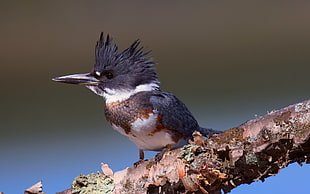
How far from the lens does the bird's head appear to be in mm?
1806

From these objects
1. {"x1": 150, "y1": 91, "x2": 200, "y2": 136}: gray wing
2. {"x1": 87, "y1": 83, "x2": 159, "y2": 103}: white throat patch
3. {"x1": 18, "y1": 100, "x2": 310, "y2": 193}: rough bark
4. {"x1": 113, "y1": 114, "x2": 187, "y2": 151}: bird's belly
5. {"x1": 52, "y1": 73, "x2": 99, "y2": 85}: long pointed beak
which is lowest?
{"x1": 18, "y1": 100, "x2": 310, "y2": 193}: rough bark

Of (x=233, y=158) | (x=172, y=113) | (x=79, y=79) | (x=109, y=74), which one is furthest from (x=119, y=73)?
(x=233, y=158)

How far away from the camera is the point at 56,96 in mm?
2789

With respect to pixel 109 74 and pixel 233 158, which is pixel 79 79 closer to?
pixel 109 74

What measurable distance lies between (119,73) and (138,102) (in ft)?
0.55

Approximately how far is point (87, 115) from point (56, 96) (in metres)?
0.18

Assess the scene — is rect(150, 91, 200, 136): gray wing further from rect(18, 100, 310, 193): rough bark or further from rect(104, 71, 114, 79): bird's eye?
rect(18, 100, 310, 193): rough bark

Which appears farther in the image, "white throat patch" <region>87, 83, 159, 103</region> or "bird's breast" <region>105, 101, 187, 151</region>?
"white throat patch" <region>87, 83, 159, 103</region>

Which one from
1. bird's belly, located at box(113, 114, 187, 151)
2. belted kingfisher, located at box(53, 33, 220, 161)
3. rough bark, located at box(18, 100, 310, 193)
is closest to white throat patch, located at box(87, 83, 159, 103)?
belted kingfisher, located at box(53, 33, 220, 161)

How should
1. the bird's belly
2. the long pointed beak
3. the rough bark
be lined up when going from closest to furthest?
1. the rough bark
2. the bird's belly
3. the long pointed beak

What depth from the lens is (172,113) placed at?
170cm

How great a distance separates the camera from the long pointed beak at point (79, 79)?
5.79ft

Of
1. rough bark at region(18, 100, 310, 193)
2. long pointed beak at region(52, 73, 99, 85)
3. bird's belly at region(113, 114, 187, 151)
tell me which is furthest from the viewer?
long pointed beak at region(52, 73, 99, 85)

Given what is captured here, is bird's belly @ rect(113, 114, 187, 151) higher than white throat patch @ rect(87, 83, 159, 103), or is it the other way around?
white throat patch @ rect(87, 83, 159, 103)
